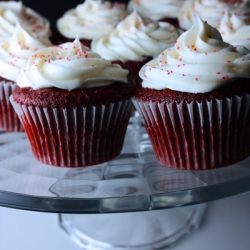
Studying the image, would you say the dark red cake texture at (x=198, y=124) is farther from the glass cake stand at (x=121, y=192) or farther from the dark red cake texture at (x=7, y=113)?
the dark red cake texture at (x=7, y=113)

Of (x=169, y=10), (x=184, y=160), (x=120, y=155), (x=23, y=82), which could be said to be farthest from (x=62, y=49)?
(x=169, y=10)

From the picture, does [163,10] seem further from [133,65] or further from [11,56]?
[11,56]

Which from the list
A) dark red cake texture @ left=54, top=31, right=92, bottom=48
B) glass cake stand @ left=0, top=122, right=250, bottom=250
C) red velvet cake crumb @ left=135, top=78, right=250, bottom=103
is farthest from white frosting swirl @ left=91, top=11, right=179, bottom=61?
red velvet cake crumb @ left=135, top=78, right=250, bottom=103

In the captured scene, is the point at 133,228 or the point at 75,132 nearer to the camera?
the point at 75,132

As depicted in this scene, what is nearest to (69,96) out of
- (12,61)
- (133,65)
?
(12,61)

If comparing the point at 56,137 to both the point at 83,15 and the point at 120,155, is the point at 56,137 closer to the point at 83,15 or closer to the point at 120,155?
the point at 120,155

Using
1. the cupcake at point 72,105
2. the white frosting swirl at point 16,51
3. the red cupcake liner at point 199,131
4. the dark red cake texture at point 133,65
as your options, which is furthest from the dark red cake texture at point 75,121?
the dark red cake texture at point 133,65

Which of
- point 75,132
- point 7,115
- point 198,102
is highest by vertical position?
point 198,102
